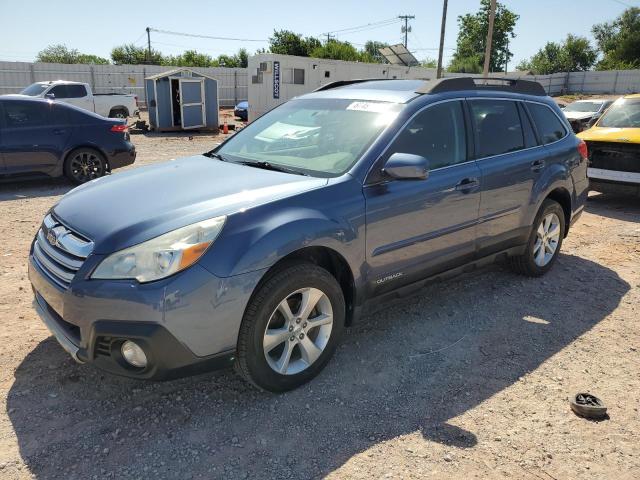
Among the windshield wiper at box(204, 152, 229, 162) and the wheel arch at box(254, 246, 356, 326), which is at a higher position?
the windshield wiper at box(204, 152, 229, 162)

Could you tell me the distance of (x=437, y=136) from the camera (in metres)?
3.86

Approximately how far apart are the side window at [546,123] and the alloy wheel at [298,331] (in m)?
2.93

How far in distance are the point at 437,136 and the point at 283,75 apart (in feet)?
66.3

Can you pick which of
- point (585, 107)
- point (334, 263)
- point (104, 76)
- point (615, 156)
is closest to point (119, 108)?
point (104, 76)

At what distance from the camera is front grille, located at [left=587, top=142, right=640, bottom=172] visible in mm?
7922

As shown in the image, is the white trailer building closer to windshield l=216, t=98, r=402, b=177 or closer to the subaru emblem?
windshield l=216, t=98, r=402, b=177

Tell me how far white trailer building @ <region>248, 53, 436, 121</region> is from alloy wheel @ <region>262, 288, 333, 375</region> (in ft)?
65.6

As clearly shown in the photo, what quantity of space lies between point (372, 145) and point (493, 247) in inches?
64.3

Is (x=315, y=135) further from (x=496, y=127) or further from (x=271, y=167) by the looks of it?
(x=496, y=127)

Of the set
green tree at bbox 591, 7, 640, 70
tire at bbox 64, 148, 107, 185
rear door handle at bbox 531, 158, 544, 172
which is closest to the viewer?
rear door handle at bbox 531, 158, 544, 172

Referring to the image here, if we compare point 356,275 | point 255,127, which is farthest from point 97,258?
point 255,127

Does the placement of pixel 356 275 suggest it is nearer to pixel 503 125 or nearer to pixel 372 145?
pixel 372 145

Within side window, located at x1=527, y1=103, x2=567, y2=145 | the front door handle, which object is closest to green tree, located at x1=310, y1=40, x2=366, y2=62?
side window, located at x1=527, y1=103, x2=567, y2=145

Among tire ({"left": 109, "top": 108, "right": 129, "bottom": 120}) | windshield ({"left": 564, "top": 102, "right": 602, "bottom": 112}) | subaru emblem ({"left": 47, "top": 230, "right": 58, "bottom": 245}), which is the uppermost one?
windshield ({"left": 564, "top": 102, "right": 602, "bottom": 112})
